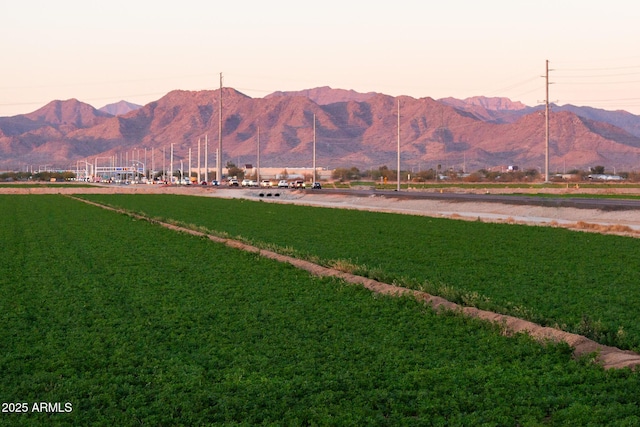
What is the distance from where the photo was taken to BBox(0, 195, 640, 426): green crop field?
929 centimetres

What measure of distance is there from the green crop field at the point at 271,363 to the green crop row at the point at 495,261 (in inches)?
65.9

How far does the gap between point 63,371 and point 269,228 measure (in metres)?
29.4

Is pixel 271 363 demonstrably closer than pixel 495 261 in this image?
Yes

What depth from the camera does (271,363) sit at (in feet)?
37.5

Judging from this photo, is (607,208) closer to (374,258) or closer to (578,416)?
(374,258)

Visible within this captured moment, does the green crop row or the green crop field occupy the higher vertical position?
the green crop row

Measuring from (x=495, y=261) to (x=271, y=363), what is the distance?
14.0 meters

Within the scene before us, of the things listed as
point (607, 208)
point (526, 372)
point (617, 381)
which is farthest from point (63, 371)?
point (607, 208)

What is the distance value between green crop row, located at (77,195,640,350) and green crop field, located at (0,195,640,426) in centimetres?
167

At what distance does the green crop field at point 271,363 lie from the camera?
9.29 m

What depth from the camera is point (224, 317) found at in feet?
48.6

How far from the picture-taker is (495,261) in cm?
2414

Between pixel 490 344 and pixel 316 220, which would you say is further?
pixel 316 220

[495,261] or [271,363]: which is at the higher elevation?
[495,261]
